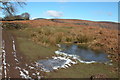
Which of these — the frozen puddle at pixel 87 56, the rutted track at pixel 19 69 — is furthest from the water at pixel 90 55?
the rutted track at pixel 19 69

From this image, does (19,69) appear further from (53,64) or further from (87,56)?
(87,56)

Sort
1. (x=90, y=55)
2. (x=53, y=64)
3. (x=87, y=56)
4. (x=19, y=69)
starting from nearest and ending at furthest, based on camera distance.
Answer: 1. (x=19, y=69)
2. (x=53, y=64)
3. (x=87, y=56)
4. (x=90, y=55)

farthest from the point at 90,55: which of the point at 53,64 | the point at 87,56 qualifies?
the point at 53,64

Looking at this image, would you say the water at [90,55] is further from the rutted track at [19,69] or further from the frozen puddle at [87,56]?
the rutted track at [19,69]

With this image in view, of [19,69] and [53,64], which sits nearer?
[19,69]

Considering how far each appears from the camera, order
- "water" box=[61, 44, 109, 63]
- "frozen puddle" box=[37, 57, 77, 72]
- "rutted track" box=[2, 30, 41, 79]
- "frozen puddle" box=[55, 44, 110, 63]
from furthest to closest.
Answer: "water" box=[61, 44, 109, 63]
"frozen puddle" box=[55, 44, 110, 63]
"frozen puddle" box=[37, 57, 77, 72]
"rutted track" box=[2, 30, 41, 79]

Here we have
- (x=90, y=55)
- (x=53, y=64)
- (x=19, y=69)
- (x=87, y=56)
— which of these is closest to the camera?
(x=19, y=69)

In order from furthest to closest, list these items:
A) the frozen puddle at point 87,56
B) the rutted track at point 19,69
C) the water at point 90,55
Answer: the water at point 90,55 < the frozen puddle at point 87,56 < the rutted track at point 19,69

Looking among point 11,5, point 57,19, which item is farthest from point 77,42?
point 57,19

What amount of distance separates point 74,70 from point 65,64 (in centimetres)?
85

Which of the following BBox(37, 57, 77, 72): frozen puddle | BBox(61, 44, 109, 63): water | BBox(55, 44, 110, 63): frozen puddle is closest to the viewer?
BBox(37, 57, 77, 72): frozen puddle

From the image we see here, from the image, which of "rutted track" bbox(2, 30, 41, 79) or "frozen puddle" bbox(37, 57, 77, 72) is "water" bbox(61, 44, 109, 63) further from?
"rutted track" bbox(2, 30, 41, 79)

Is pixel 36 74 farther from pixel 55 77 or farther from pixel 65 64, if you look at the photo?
pixel 65 64

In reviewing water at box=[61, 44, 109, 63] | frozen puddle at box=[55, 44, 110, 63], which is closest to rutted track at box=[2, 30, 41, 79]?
frozen puddle at box=[55, 44, 110, 63]
